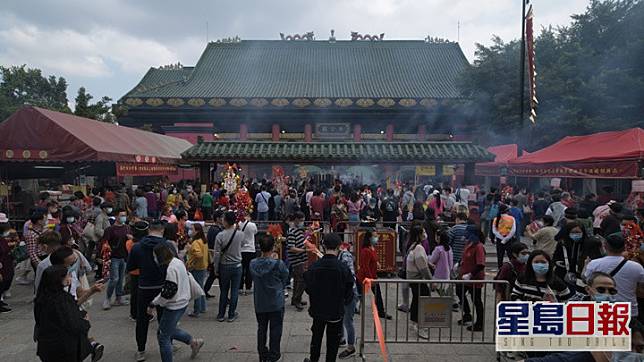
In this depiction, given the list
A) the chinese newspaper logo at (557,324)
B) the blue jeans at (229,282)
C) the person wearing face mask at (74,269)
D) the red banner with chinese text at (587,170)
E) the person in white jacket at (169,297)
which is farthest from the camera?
the red banner with chinese text at (587,170)

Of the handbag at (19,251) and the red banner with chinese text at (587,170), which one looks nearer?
the handbag at (19,251)

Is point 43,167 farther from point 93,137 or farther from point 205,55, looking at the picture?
point 205,55

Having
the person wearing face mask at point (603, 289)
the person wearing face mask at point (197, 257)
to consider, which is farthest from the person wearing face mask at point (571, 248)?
the person wearing face mask at point (197, 257)

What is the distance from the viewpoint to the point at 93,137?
1095 cm

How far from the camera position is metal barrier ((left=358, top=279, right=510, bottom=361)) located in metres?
4.78

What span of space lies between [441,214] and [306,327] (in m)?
5.83

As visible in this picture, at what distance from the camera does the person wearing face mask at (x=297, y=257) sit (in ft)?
22.2

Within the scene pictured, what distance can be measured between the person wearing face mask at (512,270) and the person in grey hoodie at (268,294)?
258 centimetres

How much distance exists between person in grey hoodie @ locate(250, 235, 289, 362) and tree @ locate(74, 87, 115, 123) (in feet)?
79.5

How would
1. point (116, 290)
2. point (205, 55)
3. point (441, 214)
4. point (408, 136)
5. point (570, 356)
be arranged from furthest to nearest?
1. point (205, 55)
2. point (408, 136)
3. point (441, 214)
4. point (116, 290)
5. point (570, 356)

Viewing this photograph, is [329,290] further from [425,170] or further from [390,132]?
[390,132]

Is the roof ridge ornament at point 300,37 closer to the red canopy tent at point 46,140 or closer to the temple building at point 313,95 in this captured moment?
the temple building at point 313,95

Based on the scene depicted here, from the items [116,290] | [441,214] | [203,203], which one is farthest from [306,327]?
[203,203]

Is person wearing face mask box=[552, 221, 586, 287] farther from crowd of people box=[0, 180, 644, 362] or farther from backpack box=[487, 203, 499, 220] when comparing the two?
backpack box=[487, 203, 499, 220]
